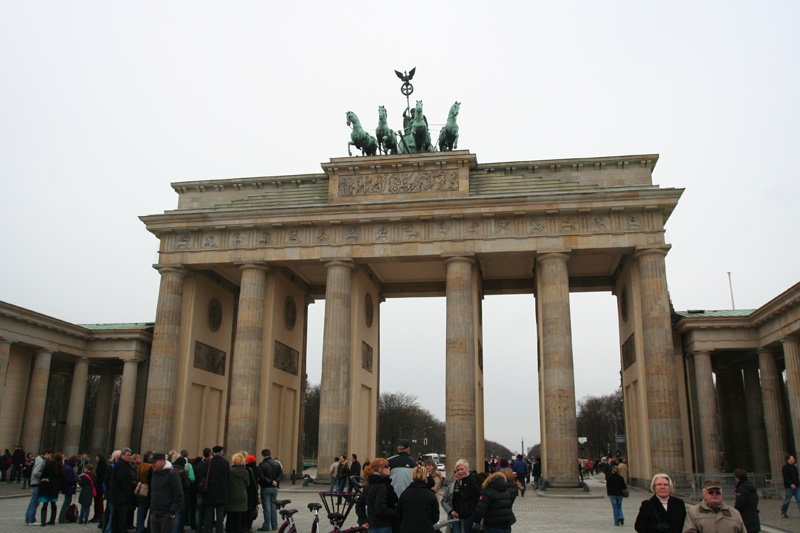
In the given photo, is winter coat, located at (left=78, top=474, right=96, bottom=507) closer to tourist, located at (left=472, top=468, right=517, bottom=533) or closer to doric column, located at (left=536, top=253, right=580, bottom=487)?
tourist, located at (left=472, top=468, right=517, bottom=533)

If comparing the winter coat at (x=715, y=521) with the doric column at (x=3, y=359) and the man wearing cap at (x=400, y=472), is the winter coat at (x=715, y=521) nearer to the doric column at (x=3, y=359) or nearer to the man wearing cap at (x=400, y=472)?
the man wearing cap at (x=400, y=472)

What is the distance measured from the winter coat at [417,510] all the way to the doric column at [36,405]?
30.9m

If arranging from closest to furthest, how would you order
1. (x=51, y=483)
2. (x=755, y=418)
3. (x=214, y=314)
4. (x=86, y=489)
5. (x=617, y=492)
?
(x=51, y=483), (x=86, y=489), (x=617, y=492), (x=755, y=418), (x=214, y=314)

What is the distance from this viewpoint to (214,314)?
37.3 m

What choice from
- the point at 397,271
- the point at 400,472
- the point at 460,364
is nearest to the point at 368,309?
the point at 397,271

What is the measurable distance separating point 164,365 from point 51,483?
1682 cm

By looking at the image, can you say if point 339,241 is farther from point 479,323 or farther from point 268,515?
point 268,515

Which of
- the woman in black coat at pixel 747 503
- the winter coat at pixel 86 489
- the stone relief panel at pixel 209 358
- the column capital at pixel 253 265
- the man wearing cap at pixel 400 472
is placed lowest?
the winter coat at pixel 86 489

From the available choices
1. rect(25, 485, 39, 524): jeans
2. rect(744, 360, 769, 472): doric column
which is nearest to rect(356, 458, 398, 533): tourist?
rect(25, 485, 39, 524): jeans

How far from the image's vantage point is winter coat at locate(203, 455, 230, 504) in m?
12.7

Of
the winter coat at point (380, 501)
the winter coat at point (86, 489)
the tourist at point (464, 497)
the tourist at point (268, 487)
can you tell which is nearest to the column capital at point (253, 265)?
the winter coat at point (86, 489)

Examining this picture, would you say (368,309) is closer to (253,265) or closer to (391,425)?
(253,265)

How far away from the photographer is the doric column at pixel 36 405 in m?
33.1

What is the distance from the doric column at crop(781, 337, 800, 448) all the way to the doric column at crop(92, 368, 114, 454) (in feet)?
106
